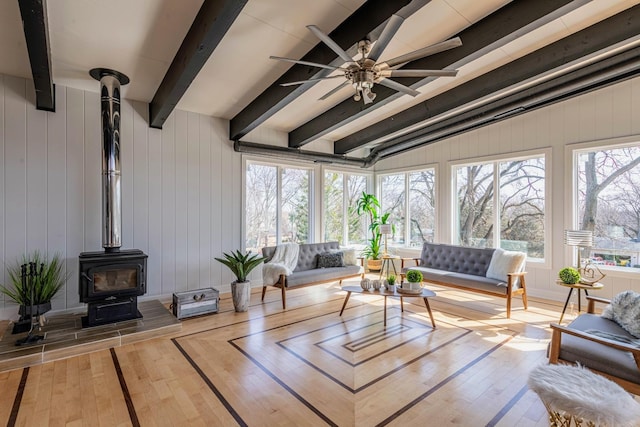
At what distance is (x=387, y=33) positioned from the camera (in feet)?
7.53

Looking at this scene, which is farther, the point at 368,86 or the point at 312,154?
the point at 312,154

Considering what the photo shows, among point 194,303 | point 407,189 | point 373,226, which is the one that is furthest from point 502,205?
point 194,303

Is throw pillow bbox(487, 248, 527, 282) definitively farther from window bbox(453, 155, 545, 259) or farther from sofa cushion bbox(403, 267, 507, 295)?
window bbox(453, 155, 545, 259)

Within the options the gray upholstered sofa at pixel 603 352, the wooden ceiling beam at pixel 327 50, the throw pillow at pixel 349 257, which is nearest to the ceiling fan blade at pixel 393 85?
the wooden ceiling beam at pixel 327 50

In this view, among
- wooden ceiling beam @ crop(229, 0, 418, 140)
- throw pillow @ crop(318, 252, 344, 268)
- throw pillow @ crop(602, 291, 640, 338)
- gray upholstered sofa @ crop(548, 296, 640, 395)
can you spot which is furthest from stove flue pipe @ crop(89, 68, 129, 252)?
throw pillow @ crop(602, 291, 640, 338)

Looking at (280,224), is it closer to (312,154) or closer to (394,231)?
(312,154)

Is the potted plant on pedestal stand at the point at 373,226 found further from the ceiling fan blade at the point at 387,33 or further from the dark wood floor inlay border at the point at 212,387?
the ceiling fan blade at the point at 387,33

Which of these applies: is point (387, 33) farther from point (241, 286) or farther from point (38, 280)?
point (38, 280)

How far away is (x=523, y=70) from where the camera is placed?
3820mm

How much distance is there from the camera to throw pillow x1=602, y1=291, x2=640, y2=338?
2494mm

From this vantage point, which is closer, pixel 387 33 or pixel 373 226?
pixel 387 33

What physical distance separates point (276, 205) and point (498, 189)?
4.13 meters

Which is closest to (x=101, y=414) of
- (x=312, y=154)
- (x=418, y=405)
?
(x=418, y=405)

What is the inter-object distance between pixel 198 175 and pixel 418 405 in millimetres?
4417
